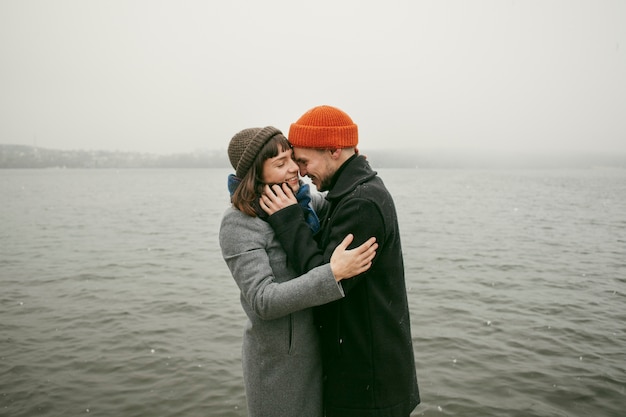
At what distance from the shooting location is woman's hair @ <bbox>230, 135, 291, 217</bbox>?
3037 millimetres

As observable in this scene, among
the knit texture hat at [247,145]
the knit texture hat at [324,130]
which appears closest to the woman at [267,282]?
the knit texture hat at [247,145]

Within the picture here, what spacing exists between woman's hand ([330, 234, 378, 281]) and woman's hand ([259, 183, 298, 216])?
1.61 ft

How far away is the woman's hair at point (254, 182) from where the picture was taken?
120 inches

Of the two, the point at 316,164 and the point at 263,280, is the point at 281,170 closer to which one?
the point at 316,164

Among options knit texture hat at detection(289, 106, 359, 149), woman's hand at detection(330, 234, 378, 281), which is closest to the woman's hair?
knit texture hat at detection(289, 106, 359, 149)

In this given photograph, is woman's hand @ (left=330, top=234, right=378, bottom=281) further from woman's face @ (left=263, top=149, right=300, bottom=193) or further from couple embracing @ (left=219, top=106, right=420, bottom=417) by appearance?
woman's face @ (left=263, top=149, right=300, bottom=193)

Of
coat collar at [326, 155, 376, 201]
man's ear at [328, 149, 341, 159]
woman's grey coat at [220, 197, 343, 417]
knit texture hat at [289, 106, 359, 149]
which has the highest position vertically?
knit texture hat at [289, 106, 359, 149]

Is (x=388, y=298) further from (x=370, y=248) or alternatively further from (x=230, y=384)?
(x=230, y=384)

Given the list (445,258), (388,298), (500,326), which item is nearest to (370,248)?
(388,298)

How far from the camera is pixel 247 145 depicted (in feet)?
10.2

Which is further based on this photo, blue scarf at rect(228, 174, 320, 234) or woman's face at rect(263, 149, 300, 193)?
blue scarf at rect(228, 174, 320, 234)

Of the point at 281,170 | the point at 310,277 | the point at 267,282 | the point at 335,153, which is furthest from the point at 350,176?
the point at 267,282

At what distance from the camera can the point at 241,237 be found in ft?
9.68

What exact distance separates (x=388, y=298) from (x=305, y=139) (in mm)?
1205
